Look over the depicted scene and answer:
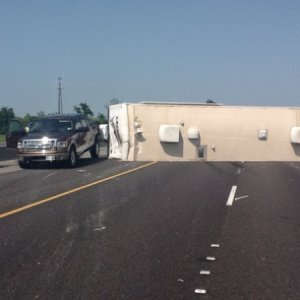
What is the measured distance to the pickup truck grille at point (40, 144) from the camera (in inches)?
851

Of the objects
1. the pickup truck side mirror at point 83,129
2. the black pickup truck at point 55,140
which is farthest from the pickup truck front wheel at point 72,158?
the pickup truck side mirror at point 83,129

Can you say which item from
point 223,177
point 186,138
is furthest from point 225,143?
point 223,177

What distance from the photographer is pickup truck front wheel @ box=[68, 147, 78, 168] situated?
22188mm

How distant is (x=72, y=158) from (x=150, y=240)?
46.4 feet

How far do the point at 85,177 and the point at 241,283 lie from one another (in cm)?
1183

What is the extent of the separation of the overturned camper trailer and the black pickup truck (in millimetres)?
2008

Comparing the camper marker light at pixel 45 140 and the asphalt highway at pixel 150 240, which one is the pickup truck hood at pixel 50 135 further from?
the asphalt highway at pixel 150 240

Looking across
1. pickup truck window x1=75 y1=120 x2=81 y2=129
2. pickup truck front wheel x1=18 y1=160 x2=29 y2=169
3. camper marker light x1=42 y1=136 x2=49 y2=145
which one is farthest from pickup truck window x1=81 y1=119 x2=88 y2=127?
pickup truck front wheel x1=18 y1=160 x2=29 y2=169

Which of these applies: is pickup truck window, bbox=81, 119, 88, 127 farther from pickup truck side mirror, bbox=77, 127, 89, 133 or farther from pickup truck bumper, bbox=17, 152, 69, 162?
pickup truck bumper, bbox=17, 152, 69, 162

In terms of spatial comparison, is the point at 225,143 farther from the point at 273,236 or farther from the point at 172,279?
the point at 172,279

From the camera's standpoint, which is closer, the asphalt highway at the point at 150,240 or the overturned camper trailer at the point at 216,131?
the asphalt highway at the point at 150,240

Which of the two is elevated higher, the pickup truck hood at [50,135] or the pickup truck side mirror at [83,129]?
the pickup truck side mirror at [83,129]

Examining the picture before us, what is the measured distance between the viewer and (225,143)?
23.2 meters

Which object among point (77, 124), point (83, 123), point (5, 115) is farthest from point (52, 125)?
point (5, 115)
